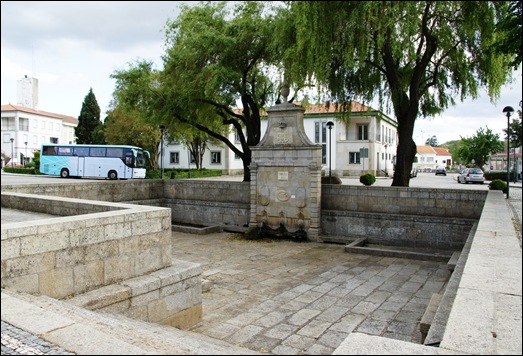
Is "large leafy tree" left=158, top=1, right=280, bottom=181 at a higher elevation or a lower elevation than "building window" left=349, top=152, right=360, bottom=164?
higher

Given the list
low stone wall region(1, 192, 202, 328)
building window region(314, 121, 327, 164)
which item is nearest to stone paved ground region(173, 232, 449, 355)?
low stone wall region(1, 192, 202, 328)

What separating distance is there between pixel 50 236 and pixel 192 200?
1322 centimetres

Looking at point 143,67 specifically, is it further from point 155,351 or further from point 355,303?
point 155,351

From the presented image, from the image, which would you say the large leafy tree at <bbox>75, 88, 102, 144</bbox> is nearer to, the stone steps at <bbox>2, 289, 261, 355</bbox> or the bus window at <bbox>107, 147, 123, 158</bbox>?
the bus window at <bbox>107, 147, 123, 158</bbox>

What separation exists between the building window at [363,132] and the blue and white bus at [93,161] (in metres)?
22.3

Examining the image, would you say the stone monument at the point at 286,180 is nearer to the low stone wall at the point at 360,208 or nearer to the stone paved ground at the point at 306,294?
the low stone wall at the point at 360,208

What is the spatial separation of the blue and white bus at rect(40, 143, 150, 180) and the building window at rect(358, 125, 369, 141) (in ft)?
73.0

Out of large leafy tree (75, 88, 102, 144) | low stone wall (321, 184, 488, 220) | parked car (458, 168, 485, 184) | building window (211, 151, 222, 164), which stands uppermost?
large leafy tree (75, 88, 102, 144)

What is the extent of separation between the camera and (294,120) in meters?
14.4

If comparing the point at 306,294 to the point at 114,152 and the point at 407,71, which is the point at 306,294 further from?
the point at 114,152

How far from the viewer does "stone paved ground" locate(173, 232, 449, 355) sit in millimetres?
6062

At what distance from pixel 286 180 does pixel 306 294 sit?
22.4 ft

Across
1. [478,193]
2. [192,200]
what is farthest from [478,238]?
[192,200]

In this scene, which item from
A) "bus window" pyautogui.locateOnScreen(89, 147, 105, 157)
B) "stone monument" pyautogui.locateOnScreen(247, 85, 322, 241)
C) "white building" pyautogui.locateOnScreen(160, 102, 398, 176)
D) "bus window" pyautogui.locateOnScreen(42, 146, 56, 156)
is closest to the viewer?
"stone monument" pyautogui.locateOnScreen(247, 85, 322, 241)
